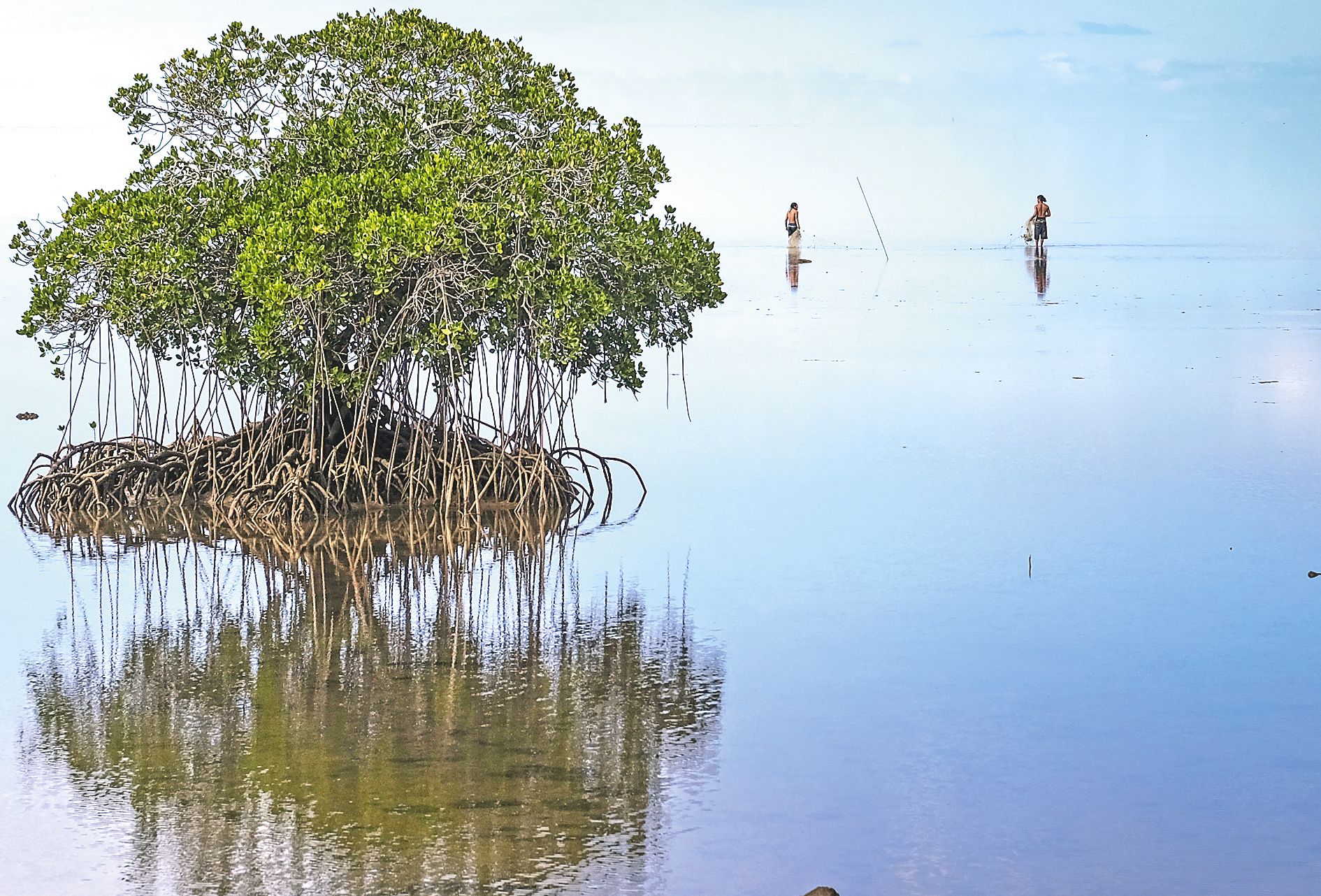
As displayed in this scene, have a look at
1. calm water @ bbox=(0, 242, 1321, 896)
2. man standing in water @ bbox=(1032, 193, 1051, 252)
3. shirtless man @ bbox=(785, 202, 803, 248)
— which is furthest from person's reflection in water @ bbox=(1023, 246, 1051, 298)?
calm water @ bbox=(0, 242, 1321, 896)

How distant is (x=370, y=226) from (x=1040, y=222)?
2674 centimetres

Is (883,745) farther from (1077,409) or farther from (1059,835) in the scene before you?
(1077,409)

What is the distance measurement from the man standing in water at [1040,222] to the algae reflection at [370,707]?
25.4 metres

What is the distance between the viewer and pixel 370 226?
1065cm

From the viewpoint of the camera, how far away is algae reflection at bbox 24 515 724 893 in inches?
245

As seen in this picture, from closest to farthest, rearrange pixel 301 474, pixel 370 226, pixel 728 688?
1. pixel 728 688
2. pixel 370 226
3. pixel 301 474

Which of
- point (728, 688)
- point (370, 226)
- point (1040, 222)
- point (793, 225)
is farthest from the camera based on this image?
point (793, 225)

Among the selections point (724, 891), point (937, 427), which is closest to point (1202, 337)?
point (937, 427)

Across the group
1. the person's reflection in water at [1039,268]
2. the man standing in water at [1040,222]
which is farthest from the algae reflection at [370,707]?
the man standing in water at [1040,222]

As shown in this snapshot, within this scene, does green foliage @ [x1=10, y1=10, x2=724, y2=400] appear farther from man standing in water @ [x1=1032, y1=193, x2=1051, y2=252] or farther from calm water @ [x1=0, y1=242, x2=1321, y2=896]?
man standing in water @ [x1=1032, y1=193, x2=1051, y2=252]

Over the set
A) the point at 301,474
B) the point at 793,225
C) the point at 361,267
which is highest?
the point at 793,225

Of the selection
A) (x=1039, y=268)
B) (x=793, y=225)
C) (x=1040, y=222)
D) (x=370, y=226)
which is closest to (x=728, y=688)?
(x=370, y=226)

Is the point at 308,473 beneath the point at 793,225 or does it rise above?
beneath

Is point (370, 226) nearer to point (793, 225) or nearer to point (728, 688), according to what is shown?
point (728, 688)
